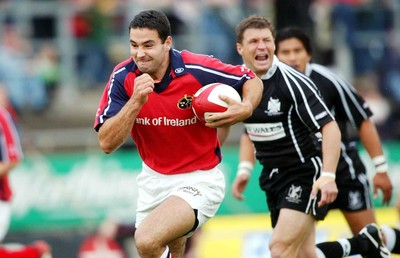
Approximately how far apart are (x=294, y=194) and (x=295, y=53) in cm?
127

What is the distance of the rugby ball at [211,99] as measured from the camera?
24.2 ft

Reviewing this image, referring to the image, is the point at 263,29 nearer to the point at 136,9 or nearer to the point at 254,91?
the point at 254,91

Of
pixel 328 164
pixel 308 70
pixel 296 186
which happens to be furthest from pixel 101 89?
pixel 328 164

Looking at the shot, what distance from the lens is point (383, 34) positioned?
1914 cm

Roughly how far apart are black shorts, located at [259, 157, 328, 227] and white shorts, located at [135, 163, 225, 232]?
817 millimetres

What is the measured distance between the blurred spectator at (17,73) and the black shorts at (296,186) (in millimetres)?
9293

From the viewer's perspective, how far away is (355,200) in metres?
9.21

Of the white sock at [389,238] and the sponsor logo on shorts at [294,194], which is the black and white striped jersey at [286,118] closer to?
the sponsor logo on shorts at [294,194]

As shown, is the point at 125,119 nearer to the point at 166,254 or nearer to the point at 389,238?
the point at 166,254

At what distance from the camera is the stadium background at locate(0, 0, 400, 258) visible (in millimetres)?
15188

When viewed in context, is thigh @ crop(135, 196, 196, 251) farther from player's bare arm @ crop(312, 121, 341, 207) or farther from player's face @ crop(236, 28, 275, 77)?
player's face @ crop(236, 28, 275, 77)

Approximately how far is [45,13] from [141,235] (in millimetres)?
11501

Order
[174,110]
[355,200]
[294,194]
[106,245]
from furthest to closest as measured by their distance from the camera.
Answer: [106,245]
[355,200]
[294,194]
[174,110]

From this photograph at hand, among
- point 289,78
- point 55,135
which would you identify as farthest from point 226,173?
point 289,78
